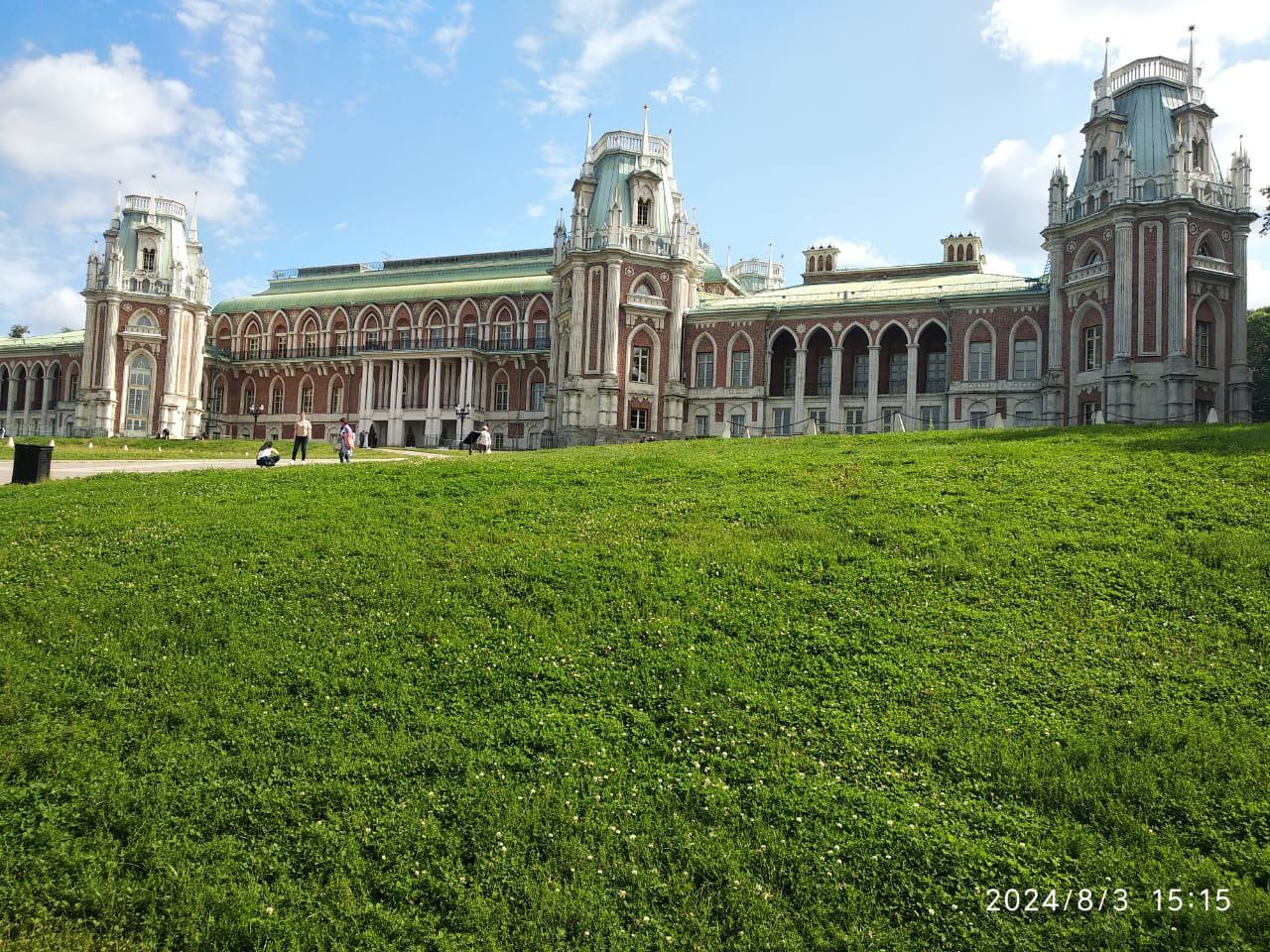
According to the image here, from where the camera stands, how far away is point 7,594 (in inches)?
513

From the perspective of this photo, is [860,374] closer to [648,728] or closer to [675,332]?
[675,332]

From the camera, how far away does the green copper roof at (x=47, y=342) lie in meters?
73.9

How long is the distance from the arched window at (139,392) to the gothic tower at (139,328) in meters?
0.07

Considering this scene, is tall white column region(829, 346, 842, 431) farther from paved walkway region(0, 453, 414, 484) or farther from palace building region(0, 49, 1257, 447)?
paved walkway region(0, 453, 414, 484)

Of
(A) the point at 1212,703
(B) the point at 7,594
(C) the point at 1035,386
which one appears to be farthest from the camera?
(C) the point at 1035,386

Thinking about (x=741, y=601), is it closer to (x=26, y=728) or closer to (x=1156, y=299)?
(x=26, y=728)

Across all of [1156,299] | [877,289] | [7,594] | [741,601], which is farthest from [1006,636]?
[877,289]

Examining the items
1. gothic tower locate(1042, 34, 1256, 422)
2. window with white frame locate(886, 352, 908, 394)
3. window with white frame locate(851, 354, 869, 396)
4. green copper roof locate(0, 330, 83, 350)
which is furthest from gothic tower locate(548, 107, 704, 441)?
green copper roof locate(0, 330, 83, 350)

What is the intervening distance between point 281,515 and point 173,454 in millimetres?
27095

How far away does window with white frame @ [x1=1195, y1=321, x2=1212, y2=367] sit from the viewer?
40375 millimetres

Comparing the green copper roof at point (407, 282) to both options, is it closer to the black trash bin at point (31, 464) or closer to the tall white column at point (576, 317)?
the tall white column at point (576, 317)

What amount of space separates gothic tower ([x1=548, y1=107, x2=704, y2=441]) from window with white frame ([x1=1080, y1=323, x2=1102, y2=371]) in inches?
777

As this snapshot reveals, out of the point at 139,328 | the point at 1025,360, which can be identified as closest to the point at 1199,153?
the point at 1025,360

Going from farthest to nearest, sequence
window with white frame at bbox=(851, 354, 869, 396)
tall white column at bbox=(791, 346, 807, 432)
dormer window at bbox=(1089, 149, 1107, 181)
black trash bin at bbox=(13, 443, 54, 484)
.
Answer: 1. window with white frame at bbox=(851, 354, 869, 396)
2. tall white column at bbox=(791, 346, 807, 432)
3. dormer window at bbox=(1089, 149, 1107, 181)
4. black trash bin at bbox=(13, 443, 54, 484)
